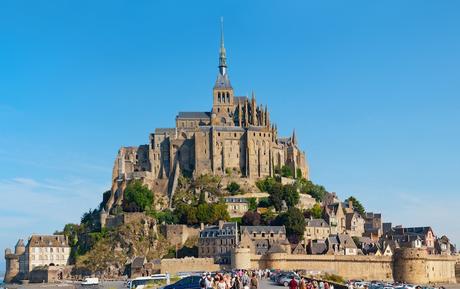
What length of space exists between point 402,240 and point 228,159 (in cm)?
2590

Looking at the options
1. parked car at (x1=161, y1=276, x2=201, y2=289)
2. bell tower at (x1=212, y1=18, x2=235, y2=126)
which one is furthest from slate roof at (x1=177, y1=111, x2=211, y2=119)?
parked car at (x1=161, y1=276, x2=201, y2=289)

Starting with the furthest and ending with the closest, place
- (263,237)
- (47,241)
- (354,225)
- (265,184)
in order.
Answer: (265,184) → (354,225) → (47,241) → (263,237)

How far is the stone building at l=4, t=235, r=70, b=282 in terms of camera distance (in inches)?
3693

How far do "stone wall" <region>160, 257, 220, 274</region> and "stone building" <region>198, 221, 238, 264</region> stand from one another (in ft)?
8.43

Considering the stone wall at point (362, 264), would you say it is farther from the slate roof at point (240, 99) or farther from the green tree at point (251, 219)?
the slate roof at point (240, 99)

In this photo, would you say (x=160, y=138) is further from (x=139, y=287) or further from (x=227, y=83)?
(x=139, y=287)

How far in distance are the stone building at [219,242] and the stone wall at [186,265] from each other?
257 cm

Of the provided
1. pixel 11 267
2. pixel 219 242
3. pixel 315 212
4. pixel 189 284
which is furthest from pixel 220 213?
pixel 189 284

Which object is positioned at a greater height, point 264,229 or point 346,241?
point 264,229

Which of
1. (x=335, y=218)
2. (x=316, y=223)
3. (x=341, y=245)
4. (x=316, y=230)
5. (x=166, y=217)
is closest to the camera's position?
(x=341, y=245)

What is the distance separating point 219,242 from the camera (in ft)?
281

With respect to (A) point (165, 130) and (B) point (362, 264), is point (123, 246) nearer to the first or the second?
(A) point (165, 130)

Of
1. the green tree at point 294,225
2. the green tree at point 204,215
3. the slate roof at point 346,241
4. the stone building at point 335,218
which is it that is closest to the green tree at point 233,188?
the green tree at point 204,215

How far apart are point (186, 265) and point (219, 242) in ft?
20.4
